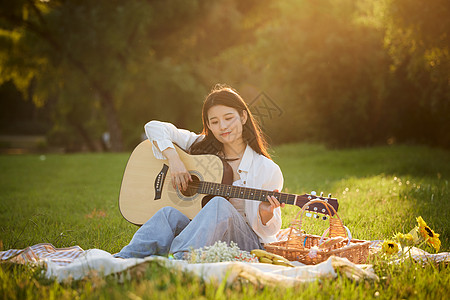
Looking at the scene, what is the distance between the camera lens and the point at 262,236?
342cm

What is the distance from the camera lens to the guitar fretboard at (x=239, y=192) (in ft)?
10.3

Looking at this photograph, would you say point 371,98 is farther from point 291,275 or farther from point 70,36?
point 291,275

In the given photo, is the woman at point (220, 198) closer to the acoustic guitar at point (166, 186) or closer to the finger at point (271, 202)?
the finger at point (271, 202)

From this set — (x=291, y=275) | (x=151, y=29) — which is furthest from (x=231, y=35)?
(x=291, y=275)

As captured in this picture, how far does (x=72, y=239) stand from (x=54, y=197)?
336cm

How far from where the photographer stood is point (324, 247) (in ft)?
10.7

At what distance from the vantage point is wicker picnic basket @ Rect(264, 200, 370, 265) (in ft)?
9.80

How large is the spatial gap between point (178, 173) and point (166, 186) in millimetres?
245

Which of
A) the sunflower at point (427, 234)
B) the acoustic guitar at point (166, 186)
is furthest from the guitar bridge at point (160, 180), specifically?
the sunflower at point (427, 234)

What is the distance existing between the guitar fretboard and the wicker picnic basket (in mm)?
148

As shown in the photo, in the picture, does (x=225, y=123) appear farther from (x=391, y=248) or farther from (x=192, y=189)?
(x=391, y=248)

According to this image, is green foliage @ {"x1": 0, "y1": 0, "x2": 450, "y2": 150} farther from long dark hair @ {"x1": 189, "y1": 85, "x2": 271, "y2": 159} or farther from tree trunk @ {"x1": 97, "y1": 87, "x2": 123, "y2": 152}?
long dark hair @ {"x1": 189, "y1": 85, "x2": 271, "y2": 159}

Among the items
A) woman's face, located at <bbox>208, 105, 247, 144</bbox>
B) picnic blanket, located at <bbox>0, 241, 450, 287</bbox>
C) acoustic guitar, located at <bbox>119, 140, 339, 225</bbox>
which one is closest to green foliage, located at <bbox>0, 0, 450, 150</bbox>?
woman's face, located at <bbox>208, 105, 247, 144</bbox>

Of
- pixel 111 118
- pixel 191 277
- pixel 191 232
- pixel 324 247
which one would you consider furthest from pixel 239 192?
pixel 111 118
